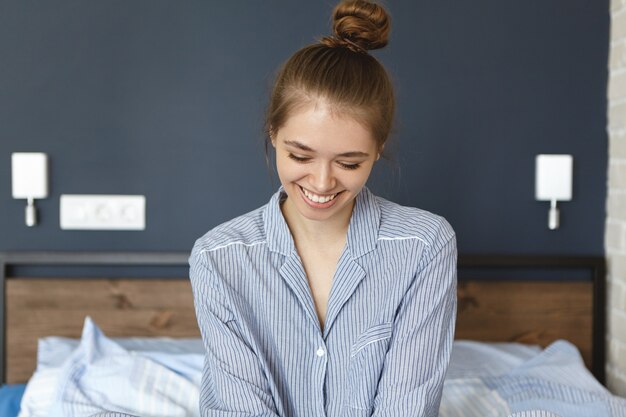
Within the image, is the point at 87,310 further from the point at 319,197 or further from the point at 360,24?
the point at 360,24

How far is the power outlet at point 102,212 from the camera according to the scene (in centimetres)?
260

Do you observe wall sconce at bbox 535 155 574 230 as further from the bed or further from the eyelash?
the eyelash

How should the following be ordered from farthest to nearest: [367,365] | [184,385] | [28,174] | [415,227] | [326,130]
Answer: [28,174] < [184,385] < [415,227] < [367,365] < [326,130]

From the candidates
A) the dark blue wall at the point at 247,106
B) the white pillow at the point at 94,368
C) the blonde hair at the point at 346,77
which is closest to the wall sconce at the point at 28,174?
the dark blue wall at the point at 247,106

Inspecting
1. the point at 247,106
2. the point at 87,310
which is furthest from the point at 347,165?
the point at 87,310

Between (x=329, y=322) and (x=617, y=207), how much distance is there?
1335mm

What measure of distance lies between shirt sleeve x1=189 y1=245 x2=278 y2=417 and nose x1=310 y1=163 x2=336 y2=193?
0.30 metres

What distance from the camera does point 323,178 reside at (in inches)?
59.7

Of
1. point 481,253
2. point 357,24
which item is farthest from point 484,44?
point 357,24

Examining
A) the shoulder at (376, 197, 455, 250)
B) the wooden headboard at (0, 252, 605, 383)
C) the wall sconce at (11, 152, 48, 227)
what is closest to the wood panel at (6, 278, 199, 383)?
the wooden headboard at (0, 252, 605, 383)

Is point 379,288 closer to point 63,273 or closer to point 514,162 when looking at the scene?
point 514,162

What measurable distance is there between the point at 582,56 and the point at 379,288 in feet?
4.52

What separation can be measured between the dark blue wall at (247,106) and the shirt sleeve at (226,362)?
1009 mm

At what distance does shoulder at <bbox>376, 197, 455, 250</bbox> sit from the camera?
1.69m
